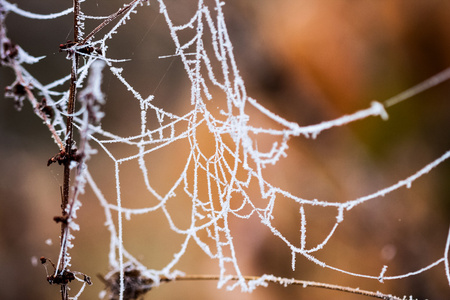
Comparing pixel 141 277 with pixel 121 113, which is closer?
pixel 141 277

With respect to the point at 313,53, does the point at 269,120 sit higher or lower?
lower

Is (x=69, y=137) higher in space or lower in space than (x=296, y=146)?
lower

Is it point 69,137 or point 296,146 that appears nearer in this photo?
point 69,137

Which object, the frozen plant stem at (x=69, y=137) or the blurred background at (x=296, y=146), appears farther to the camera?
the blurred background at (x=296, y=146)

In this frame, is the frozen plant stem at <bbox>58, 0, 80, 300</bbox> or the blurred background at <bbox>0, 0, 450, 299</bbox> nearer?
the frozen plant stem at <bbox>58, 0, 80, 300</bbox>

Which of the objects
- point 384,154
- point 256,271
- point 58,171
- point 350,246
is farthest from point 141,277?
point 384,154

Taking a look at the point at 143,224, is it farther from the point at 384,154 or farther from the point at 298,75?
the point at 384,154

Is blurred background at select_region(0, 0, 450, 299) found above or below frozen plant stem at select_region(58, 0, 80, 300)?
above

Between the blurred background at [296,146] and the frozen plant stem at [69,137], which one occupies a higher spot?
the blurred background at [296,146]
